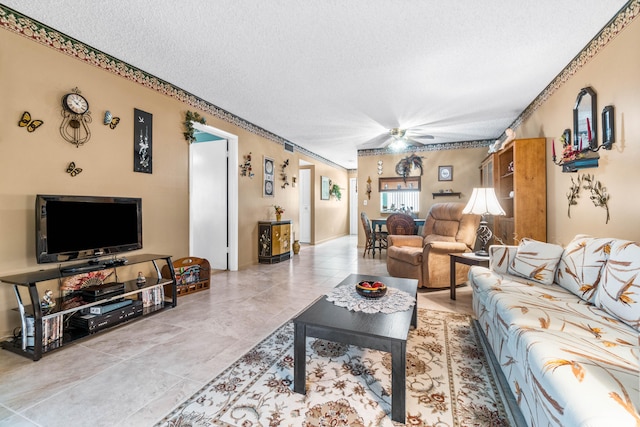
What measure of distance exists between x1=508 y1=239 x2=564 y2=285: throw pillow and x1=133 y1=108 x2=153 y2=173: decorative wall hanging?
12.1 ft

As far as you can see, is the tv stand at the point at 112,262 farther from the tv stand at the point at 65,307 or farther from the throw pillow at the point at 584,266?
the throw pillow at the point at 584,266

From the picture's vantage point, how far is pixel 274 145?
5484mm

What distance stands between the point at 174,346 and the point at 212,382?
0.62m

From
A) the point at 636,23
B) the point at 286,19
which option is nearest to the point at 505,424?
the point at 636,23

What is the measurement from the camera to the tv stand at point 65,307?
6.17 ft

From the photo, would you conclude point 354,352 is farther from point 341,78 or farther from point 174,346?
point 341,78

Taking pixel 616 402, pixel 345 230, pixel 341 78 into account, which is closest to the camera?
pixel 616 402

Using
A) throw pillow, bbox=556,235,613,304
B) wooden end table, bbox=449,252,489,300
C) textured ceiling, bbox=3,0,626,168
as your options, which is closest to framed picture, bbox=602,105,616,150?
textured ceiling, bbox=3,0,626,168

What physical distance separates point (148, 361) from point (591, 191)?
12.2 feet

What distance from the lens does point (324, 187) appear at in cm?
802

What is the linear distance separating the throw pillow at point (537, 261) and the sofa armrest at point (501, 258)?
5 centimetres

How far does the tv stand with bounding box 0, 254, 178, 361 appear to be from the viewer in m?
1.88

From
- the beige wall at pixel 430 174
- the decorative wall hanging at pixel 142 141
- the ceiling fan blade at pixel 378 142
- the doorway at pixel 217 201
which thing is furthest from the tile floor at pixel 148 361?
the beige wall at pixel 430 174

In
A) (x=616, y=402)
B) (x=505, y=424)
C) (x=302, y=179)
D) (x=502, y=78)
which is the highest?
(x=502, y=78)
